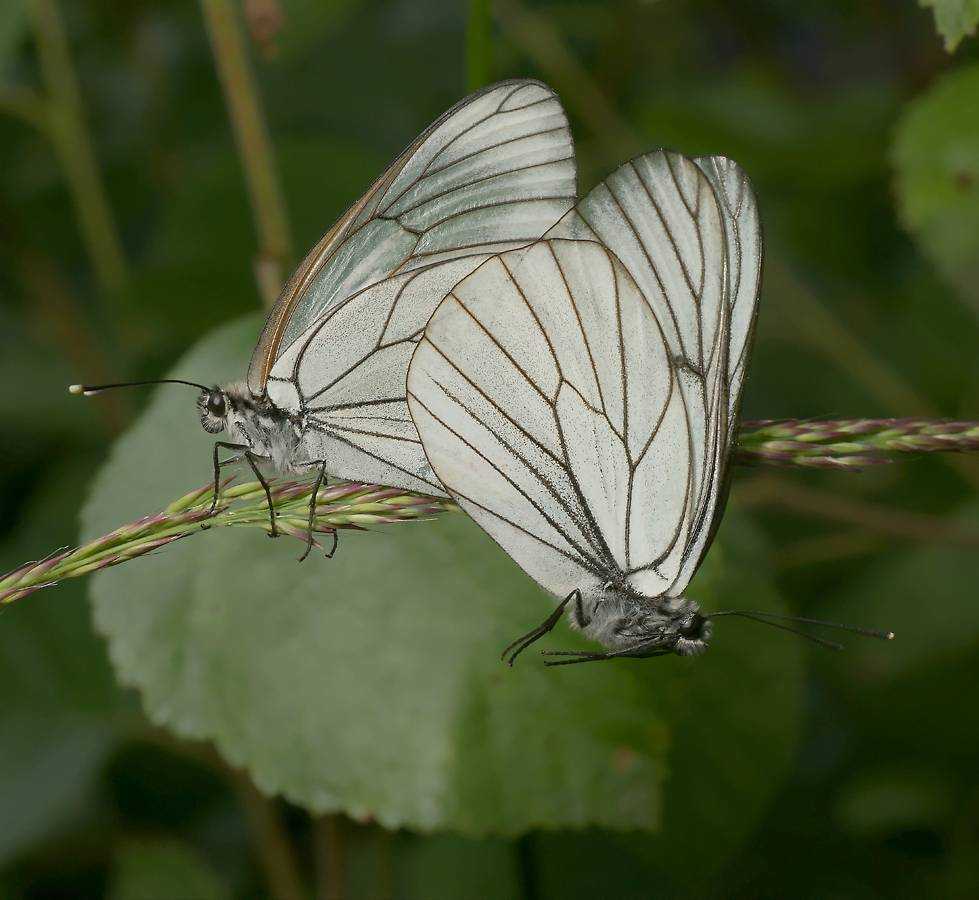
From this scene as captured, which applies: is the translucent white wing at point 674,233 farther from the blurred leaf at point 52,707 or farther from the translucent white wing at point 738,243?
the blurred leaf at point 52,707

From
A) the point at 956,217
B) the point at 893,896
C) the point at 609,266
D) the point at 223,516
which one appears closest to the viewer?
the point at 223,516

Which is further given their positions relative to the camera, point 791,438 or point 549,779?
point 549,779

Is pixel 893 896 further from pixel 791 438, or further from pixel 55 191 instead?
pixel 55 191

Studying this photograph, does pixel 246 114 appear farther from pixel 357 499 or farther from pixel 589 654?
pixel 589 654

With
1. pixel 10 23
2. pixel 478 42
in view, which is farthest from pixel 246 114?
pixel 10 23

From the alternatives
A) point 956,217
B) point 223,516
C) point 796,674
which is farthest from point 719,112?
point 223,516
